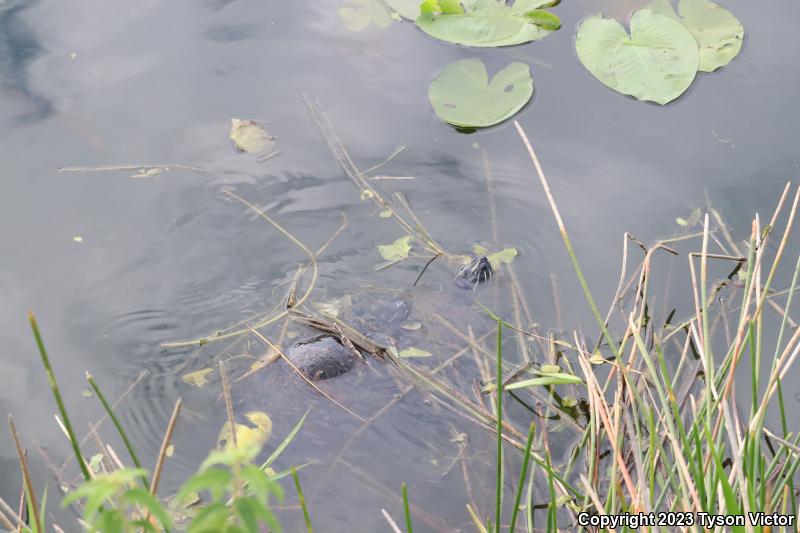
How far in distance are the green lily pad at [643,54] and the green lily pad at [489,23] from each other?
0.74ft

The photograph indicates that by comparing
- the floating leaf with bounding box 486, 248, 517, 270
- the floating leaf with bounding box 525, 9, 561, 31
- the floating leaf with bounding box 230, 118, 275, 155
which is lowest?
the floating leaf with bounding box 486, 248, 517, 270

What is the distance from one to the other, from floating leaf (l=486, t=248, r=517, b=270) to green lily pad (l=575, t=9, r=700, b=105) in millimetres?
989

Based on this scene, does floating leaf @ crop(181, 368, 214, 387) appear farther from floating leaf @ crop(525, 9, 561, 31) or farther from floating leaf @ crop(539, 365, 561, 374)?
floating leaf @ crop(525, 9, 561, 31)

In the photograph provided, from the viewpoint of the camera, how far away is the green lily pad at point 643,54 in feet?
11.1

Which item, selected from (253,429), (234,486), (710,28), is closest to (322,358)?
(253,429)

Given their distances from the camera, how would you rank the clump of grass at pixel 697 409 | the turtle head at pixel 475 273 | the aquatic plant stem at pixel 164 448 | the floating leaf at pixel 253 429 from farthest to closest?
the turtle head at pixel 475 273 < the floating leaf at pixel 253 429 < the clump of grass at pixel 697 409 < the aquatic plant stem at pixel 164 448

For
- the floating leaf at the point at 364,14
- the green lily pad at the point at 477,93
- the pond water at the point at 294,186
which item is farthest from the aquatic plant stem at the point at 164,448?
the floating leaf at the point at 364,14

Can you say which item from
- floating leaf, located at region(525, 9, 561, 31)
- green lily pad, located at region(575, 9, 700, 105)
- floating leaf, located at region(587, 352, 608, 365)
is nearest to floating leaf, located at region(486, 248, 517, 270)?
floating leaf, located at region(587, 352, 608, 365)

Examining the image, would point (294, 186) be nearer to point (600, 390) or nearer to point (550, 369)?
point (550, 369)

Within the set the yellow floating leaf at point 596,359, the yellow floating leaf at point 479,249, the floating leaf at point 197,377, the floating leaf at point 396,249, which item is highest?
the yellow floating leaf at point 596,359

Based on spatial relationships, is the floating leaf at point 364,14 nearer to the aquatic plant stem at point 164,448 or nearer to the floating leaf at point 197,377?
the floating leaf at point 197,377

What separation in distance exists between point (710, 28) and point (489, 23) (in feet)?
3.38

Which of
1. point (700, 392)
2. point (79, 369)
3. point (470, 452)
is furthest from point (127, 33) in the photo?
point (700, 392)

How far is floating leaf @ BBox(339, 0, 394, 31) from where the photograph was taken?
378 cm
